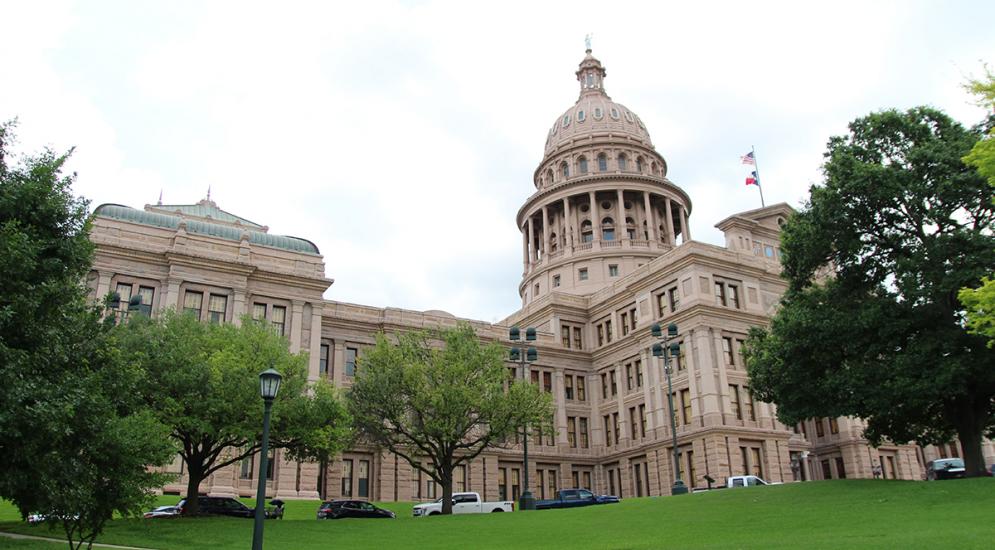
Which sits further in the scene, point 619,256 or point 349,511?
point 619,256

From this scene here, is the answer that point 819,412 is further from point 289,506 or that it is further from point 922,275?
point 289,506

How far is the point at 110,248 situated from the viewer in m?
50.8

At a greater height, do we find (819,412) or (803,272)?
(803,272)

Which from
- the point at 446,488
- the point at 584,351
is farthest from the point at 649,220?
the point at 446,488

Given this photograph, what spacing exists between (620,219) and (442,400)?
51325mm

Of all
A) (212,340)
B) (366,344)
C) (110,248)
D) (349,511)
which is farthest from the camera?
(366,344)

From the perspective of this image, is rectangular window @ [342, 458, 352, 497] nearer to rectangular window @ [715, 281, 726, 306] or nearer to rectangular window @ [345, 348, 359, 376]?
rectangular window @ [345, 348, 359, 376]

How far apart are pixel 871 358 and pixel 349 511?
81.7ft

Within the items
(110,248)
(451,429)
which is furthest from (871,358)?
(110,248)

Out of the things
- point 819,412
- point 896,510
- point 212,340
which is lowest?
point 896,510

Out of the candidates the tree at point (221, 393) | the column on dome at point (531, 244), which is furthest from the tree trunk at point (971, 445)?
the column on dome at point (531, 244)

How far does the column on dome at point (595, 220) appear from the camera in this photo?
88325mm

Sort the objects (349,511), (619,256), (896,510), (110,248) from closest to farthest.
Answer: (896,510), (349,511), (110,248), (619,256)

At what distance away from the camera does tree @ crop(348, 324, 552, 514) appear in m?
41.4
